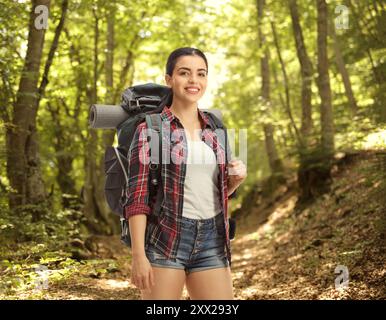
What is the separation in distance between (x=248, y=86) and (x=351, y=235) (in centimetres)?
2168

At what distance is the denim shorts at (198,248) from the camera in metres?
3.15

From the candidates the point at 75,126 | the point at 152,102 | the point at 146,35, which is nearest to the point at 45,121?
the point at 75,126

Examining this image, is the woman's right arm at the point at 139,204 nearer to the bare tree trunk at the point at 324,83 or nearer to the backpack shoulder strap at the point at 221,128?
the backpack shoulder strap at the point at 221,128

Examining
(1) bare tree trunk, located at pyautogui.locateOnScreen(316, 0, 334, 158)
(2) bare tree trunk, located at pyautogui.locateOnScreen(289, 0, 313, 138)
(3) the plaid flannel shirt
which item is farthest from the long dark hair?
(2) bare tree trunk, located at pyautogui.locateOnScreen(289, 0, 313, 138)

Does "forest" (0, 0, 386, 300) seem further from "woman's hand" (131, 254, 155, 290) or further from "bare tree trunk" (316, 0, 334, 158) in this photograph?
"woman's hand" (131, 254, 155, 290)

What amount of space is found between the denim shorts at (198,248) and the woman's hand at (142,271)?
0.12 meters

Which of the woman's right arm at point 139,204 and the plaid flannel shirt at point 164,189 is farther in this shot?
the plaid flannel shirt at point 164,189

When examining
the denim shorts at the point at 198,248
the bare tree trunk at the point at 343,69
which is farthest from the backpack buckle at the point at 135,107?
the bare tree trunk at the point at 343,69

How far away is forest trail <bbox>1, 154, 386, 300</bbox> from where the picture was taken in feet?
24.2

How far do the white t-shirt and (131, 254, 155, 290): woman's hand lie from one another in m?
0.37

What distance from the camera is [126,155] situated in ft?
11.0

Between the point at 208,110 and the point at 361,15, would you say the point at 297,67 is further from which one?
the point at 208,110

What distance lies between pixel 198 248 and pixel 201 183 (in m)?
0.38

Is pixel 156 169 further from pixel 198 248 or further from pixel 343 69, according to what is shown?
pixel 343 69
